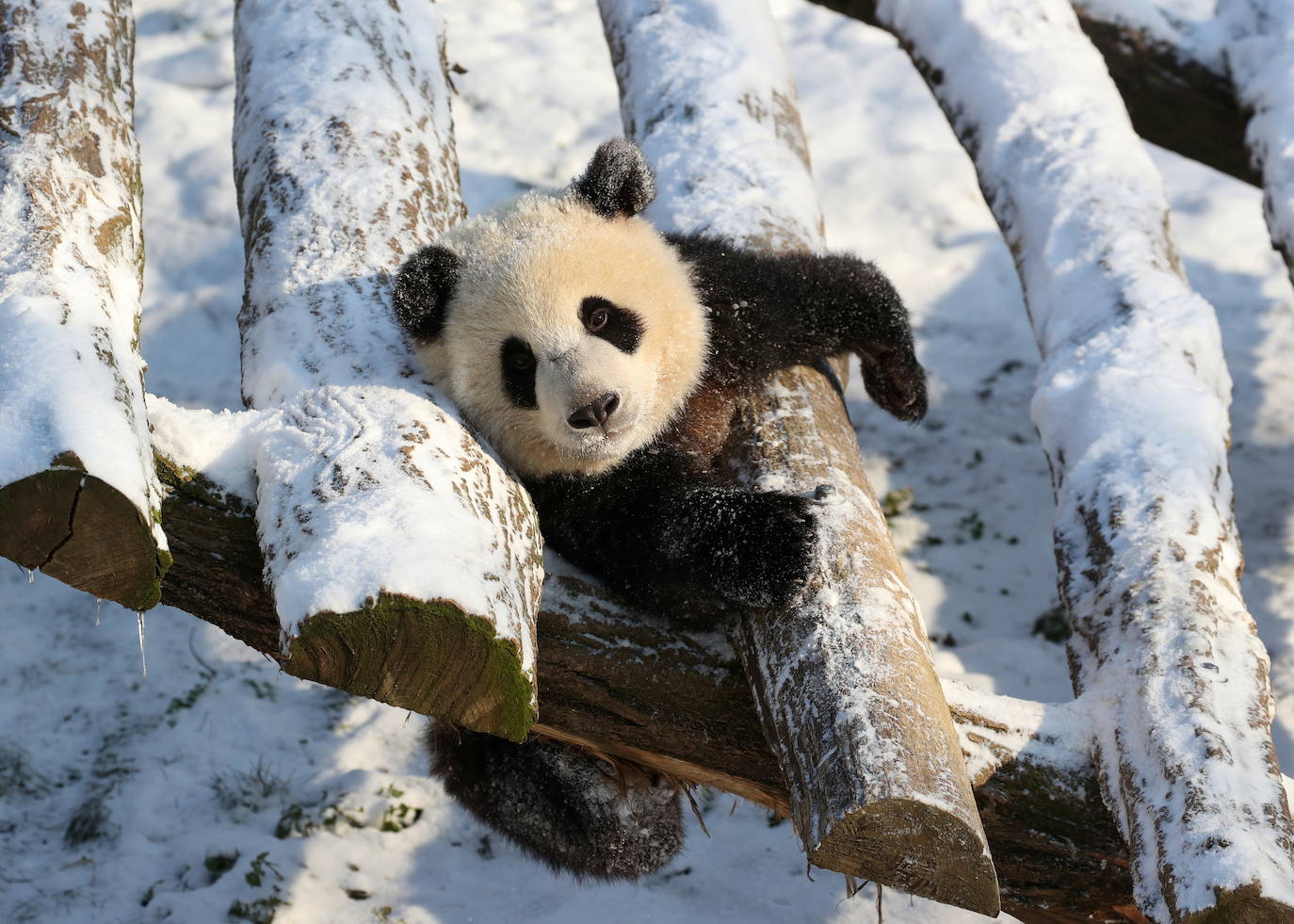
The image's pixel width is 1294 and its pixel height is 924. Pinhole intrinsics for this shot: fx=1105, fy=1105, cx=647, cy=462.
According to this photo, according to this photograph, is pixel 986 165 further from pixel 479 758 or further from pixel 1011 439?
pixel 479 758

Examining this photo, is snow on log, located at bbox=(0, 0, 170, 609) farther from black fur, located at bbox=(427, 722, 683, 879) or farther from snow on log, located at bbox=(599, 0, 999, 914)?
black fur, located at bbox=(427, 722, 683, 879)

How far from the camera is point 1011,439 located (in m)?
5.29

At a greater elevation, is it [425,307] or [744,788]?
[425,307]

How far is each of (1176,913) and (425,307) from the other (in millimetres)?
2073

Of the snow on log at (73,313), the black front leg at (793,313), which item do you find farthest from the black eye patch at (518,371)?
the snow on log at (73,313)

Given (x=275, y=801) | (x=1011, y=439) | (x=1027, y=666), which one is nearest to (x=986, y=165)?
(x=1011, y=439)

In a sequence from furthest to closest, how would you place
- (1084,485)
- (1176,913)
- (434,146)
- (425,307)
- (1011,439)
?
(1011,439) → (434,146) → (1084,485) → (425,307) → (1176,913)

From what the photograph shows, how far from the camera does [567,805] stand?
3.07 metres

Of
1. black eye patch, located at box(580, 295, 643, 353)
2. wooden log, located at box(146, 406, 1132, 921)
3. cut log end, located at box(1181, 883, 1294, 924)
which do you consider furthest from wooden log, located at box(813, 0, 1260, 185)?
cut log end, located at box(1181, 883, 1294, 924)

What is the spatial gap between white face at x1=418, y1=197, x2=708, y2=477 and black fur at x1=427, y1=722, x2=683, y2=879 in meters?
0.86

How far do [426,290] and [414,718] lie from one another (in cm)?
236

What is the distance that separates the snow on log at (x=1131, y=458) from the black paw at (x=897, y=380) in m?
0.37

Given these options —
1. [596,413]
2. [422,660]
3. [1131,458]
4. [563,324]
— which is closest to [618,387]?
[596,413]

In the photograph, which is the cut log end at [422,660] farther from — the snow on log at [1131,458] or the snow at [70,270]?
the snow on log at [1131,458]
